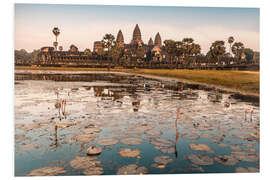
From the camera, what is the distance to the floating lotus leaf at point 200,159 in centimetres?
428

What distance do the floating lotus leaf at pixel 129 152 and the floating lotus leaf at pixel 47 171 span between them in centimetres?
127

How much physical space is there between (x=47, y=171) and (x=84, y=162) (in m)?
0.72

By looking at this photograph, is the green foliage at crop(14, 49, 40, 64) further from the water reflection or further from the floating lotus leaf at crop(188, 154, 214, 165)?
the floating lotus leaf at crop(188, 154, 214, 165)

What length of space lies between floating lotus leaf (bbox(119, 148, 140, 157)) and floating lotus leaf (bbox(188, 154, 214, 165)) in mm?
1182

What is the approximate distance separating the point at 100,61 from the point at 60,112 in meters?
35.7

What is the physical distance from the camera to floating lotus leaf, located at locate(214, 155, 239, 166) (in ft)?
14.0

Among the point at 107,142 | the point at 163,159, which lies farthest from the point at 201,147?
the point at 107,142

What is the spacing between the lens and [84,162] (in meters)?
4.09

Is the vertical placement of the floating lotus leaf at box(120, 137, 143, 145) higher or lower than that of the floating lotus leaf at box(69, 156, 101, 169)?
higher

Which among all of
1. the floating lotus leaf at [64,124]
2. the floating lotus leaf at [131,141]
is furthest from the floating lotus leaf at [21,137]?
the floating lotus leaf at [131,141]

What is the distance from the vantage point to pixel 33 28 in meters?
8.33

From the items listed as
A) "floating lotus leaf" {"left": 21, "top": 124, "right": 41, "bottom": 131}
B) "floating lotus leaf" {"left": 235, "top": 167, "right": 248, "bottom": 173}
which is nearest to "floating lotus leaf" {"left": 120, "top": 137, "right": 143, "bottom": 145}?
"floating lotus leaf" {"left": 235, "top": 167, "right": 248, "bottom": 173}
